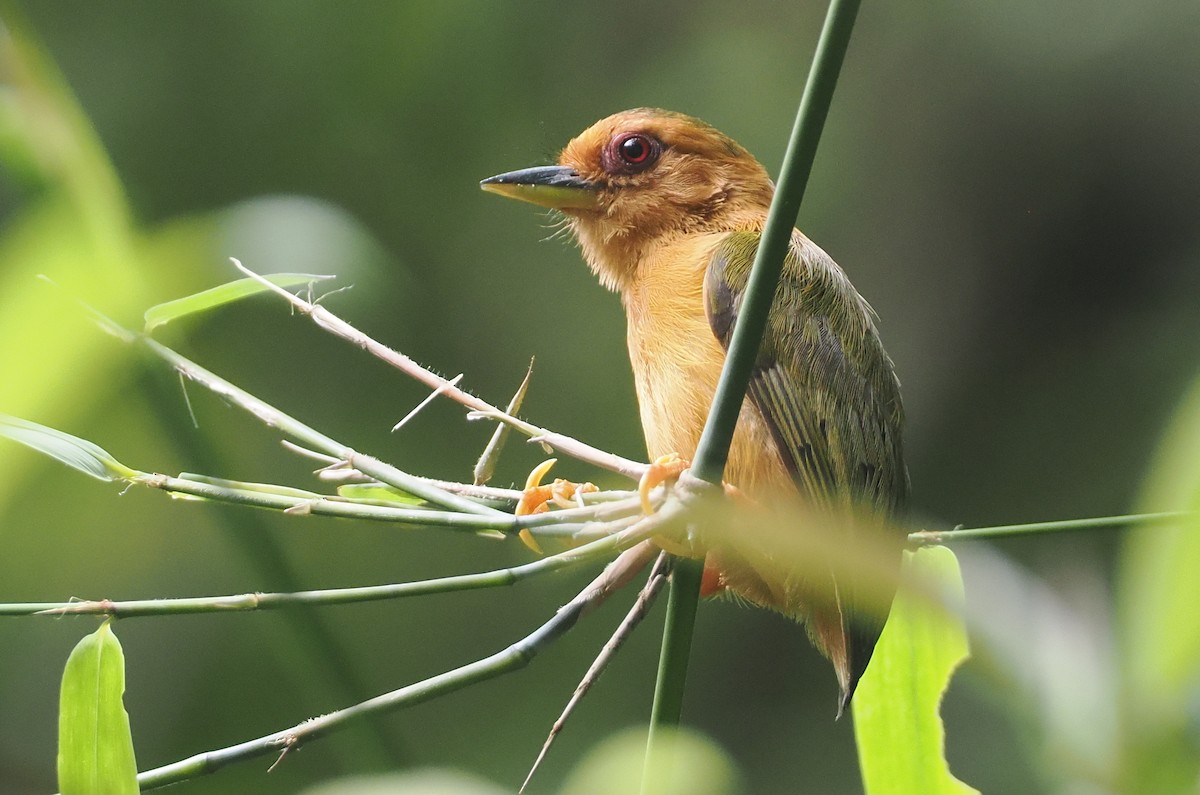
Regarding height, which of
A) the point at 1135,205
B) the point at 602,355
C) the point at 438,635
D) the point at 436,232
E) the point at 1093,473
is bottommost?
the point at 438,635

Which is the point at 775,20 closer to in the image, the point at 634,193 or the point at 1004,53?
the point at 1004,53

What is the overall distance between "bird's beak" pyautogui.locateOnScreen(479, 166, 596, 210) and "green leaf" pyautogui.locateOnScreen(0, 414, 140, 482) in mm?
1218

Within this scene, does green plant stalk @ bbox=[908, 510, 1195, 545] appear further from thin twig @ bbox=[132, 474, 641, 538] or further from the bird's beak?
the bird's beak

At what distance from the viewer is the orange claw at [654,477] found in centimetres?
100

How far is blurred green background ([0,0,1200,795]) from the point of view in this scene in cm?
384

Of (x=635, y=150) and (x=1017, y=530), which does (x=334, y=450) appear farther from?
(x=635, y=150)

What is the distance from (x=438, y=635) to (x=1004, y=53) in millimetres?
2879

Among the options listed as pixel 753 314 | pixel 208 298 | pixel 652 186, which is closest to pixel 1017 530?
pixel 753 314

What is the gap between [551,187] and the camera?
2.12 metres

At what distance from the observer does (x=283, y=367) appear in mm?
4090

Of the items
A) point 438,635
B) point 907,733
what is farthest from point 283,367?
point 907,733

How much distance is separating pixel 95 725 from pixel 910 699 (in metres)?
0.67

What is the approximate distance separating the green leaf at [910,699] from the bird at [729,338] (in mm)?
242

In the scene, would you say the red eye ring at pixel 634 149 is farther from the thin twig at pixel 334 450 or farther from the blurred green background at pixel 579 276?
the blurred green background at pixel 579 276
